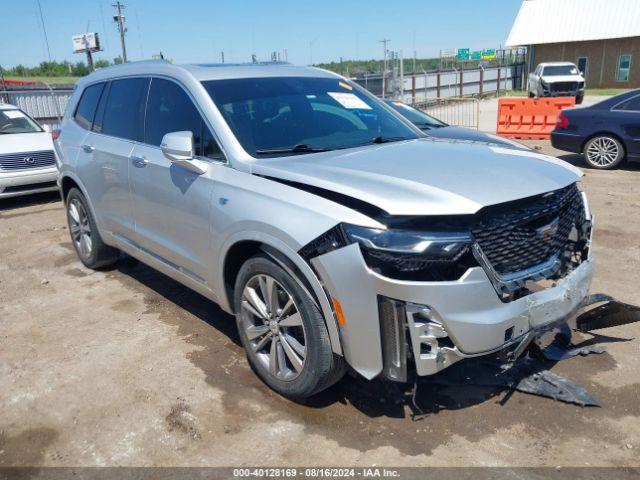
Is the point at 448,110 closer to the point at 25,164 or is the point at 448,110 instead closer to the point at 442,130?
the point at 442,130

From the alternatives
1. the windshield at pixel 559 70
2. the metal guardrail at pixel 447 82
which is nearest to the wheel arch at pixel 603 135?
the metal guardrail at pixel 447 82

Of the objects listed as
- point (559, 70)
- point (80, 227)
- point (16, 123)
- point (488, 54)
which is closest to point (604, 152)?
point (80, 227)

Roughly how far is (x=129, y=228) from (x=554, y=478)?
11.7 feet

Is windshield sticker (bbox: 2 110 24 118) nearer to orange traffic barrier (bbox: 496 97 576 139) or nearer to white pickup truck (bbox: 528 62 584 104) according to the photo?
orange traffic barrier (bbox: 496 97 576 139)

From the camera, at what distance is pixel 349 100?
169 inches

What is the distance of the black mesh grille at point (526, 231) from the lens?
2.79m

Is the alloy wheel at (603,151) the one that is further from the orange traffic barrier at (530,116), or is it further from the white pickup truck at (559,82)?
the white pickup truck at (559,82)

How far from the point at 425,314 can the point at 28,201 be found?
9.23 meters

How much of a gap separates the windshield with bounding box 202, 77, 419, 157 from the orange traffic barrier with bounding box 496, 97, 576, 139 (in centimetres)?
1190

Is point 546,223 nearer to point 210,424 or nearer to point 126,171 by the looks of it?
point 210,424

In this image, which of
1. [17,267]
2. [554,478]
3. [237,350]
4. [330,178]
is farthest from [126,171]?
[554,478]

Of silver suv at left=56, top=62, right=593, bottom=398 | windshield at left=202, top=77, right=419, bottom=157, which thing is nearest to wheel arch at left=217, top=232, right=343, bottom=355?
silver suv at left=56, top=62, right=593, bottom=398

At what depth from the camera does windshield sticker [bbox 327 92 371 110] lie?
13.9 ft

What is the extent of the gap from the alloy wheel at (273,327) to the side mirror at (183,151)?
2.76 ft
